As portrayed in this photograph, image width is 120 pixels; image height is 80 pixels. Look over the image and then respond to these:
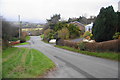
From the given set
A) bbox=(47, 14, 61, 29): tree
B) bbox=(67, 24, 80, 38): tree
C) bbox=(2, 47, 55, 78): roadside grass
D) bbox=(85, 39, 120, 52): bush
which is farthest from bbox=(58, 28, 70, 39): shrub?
bbox=(2, 47, 55, 78): roadside grass

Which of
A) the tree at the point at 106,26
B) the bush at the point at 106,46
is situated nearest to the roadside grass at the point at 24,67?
the bush at the point at 106,46

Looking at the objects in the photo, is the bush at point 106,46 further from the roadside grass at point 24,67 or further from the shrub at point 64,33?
the shrub at point 64,33

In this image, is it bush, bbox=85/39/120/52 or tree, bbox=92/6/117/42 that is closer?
bush, bbox=85/39/120/52

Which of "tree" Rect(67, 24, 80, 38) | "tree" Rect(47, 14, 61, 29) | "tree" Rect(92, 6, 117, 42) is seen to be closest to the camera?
"tree" Rect(92, 6, 117, 42)

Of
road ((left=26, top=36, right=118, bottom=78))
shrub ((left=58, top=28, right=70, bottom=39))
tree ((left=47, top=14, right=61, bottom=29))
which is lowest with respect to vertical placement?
road ((left=26, top=36, right=118, bottom=78))

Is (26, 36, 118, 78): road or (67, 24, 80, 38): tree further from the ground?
(67, 24, 80, 38): tree

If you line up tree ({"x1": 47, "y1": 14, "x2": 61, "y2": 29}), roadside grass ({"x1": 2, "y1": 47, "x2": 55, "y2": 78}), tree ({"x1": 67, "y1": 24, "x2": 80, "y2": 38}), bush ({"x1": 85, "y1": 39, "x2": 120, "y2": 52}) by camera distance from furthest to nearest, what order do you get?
tree ({"x1": 47, "y1": 14, "x2": 61, "y2": 29}), tree ({"x1": 67, "y1": 24, "x2": 80, "y2": 38}), bush ({"x1": 85, "y1": 39, "x2": 120, "y2": 52}), roadside grass ({"x1": 2, "y1": 47, "x2": 55, "y2": 78})

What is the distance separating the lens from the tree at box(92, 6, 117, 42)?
64.4ft

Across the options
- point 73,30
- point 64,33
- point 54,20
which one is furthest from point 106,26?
point 54,20

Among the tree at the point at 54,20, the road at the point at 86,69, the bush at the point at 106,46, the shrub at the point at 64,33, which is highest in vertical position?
the tree at the point at 54,20

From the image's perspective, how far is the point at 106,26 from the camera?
19781mm

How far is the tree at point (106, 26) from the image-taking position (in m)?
19.6

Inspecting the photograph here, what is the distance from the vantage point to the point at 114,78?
22.8ft

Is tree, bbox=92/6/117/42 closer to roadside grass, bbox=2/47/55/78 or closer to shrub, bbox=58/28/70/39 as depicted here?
roadside grass, bbox=2/47/55/78
